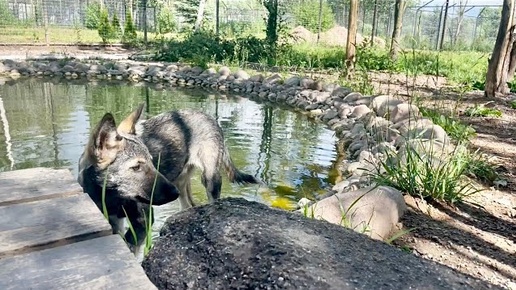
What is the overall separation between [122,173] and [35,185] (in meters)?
1.13

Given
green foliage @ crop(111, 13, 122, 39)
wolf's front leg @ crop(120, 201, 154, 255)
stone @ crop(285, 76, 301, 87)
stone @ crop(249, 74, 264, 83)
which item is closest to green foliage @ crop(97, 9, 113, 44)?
green foliage @ crop(111, 13, 122, 39)

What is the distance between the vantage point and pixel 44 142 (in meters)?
6.20

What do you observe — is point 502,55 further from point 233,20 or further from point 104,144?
point 233,20

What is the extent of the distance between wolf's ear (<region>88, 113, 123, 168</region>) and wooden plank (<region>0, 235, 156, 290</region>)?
1.48 m

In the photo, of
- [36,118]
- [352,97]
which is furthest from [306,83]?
[36,118]

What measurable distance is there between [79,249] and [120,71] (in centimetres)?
1317

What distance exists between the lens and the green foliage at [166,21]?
81.0ft

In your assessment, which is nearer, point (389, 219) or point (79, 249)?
point (79, 249)

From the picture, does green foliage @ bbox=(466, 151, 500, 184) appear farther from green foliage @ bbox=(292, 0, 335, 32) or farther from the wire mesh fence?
green foliage @ bbox=(292, 0, 335, 32)

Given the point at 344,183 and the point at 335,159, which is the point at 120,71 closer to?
the point at 335,159

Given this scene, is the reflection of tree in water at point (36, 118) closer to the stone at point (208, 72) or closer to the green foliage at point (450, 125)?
the stone at point (208, 72)

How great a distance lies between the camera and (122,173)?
9.27ft

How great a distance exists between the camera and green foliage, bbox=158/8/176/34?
24.7 metres

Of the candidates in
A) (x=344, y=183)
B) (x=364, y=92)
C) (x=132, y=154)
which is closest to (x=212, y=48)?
(x=364, y=92)
